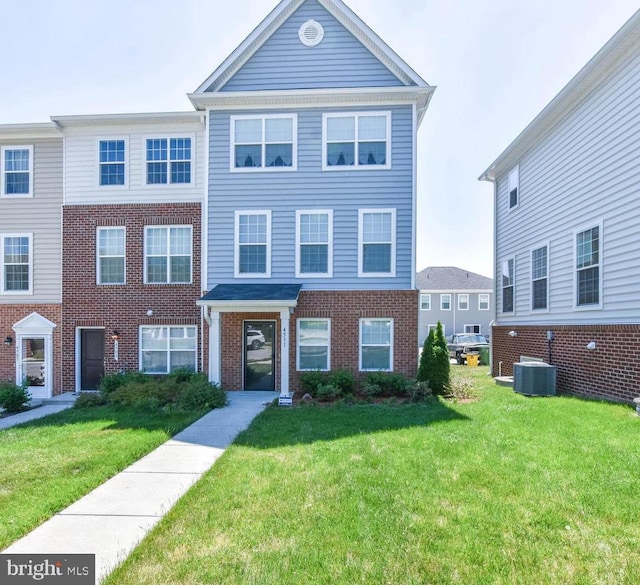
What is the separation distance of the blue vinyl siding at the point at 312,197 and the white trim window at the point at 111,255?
111 inches

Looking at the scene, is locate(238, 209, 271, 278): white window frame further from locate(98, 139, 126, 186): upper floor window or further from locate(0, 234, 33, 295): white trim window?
locate(0, 234, 33, 295): white trim window

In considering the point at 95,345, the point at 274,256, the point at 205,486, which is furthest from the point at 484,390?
the point at 95,345

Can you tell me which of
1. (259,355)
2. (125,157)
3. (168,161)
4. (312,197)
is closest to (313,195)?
(312,197)

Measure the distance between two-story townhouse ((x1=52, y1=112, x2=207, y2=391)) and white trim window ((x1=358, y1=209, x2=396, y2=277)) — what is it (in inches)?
186

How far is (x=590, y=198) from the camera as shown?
1023 centimetres

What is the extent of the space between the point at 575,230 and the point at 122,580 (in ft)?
39.0

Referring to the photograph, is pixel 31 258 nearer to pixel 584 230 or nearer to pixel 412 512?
pixel 412 512

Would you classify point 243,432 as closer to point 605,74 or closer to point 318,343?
point 318,343

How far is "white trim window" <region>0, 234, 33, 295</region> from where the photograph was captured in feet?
41.1

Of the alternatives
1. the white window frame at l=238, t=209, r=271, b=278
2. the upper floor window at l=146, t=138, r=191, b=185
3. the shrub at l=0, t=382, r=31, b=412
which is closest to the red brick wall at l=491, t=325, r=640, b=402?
the white window frame at l=238, t=209, r=271, b=278

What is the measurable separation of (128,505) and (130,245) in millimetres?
9205

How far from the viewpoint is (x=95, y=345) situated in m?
12.4

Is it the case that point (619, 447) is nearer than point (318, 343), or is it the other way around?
point (619, 447)

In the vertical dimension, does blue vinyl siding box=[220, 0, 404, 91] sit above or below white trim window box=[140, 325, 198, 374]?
above
